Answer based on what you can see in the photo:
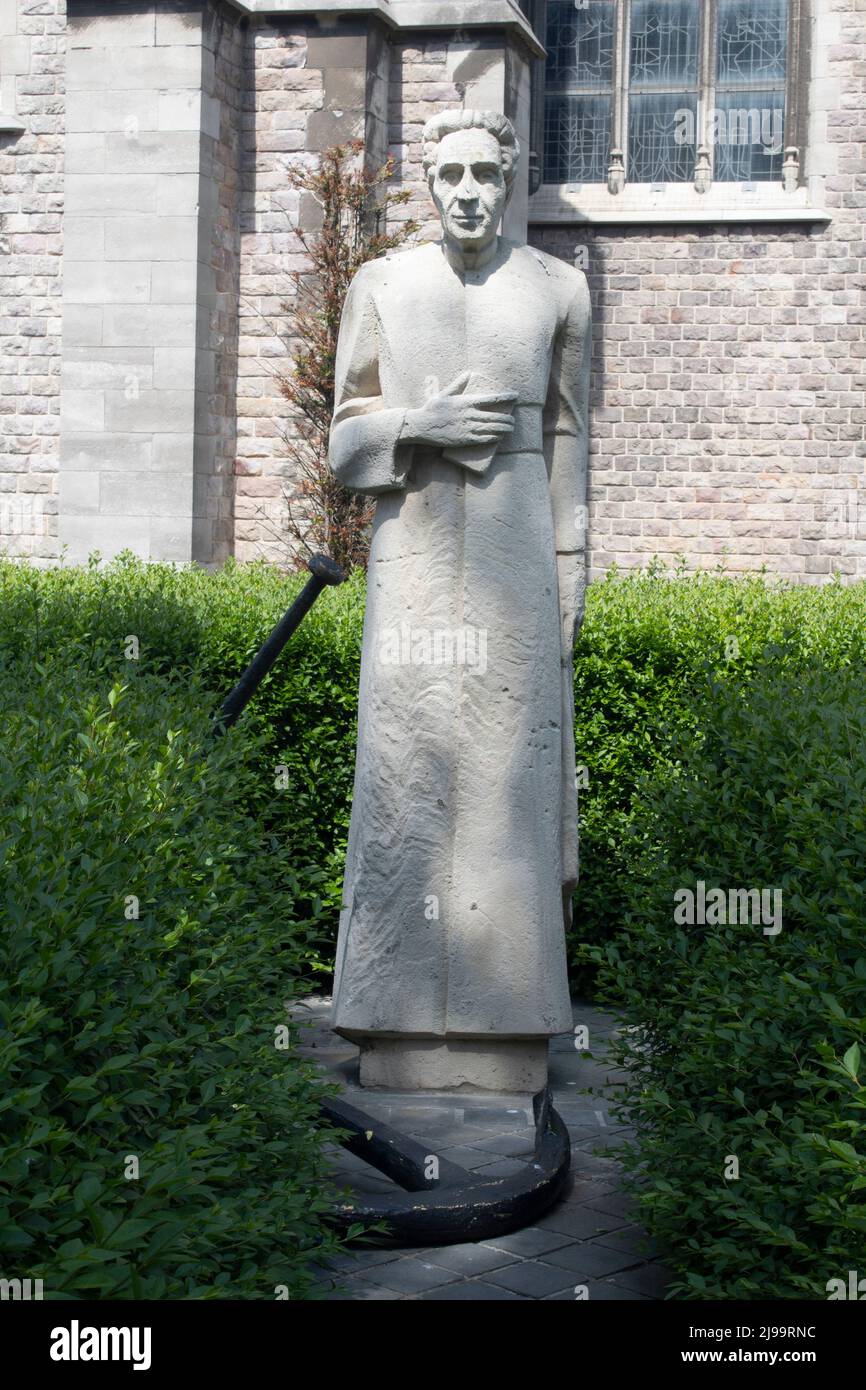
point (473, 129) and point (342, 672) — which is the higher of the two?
point (473, 129)

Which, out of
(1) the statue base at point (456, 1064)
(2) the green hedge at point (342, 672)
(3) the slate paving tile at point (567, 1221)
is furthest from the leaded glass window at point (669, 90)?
(3) the slate paving tile at point (567, 1221)

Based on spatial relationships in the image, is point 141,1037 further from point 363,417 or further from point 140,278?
point 140,278

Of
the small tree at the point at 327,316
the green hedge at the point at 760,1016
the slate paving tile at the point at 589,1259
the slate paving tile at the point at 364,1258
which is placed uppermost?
the small tree at the point at 327,316

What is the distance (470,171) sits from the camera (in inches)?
175

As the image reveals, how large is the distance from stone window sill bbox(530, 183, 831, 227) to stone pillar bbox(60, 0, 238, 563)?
14.8ft

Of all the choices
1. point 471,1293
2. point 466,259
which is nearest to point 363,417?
point 466,259

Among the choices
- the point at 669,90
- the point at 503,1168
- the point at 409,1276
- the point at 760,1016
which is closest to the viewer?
the point at 760,1016

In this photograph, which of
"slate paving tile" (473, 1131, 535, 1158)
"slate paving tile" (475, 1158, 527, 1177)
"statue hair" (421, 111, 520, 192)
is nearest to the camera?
"slate paving tile" (475, 1158, 527, 1177)

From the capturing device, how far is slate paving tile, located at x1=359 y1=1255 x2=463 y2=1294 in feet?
11.5

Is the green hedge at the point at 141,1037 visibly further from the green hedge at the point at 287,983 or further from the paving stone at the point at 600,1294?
the paving stone at the point at 600,1294

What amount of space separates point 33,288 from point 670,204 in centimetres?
664

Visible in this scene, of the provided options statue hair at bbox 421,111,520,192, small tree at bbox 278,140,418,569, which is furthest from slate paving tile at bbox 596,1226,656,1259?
small tree at bbox 278,140,418,569

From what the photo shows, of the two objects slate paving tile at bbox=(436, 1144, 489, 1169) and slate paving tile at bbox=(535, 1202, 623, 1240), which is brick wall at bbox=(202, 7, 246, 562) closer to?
slate paving tile at bbox=(436, 1144, 489, 1169)

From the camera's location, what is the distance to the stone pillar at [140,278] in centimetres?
1367
